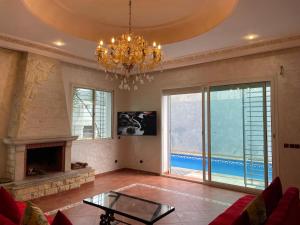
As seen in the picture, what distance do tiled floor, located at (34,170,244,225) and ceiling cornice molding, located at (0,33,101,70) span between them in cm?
288

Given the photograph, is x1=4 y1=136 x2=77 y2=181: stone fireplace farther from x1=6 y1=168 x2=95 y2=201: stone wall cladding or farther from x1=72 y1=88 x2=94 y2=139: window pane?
x1=72 y1=88 x2=94 y2=139: window pane

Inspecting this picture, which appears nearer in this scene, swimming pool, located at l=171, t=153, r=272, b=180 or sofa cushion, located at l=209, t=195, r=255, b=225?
sofa cushion, located at l=209, t=195, r=255, b=225

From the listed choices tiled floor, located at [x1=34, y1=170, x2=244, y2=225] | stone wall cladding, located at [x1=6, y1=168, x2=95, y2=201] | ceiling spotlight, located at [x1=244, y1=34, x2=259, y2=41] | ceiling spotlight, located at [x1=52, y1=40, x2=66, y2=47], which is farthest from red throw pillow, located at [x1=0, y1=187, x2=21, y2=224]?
ceiling spotlight, located at [x1=244, y1=34, x2=259, y2=41]

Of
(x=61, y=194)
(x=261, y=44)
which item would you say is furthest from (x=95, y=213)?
(x=261, y=44)

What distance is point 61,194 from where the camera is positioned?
14.5ft

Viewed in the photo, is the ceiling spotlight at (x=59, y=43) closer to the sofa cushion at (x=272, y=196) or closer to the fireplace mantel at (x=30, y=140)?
the fireplace mantel at (x=30, y=140)

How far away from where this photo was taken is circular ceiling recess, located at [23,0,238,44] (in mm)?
3289

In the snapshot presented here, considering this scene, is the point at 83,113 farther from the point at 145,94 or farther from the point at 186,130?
the point at 186,130

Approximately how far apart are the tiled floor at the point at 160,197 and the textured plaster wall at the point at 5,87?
4.39 feet

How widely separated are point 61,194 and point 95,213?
4.13ft

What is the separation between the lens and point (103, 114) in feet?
20.3

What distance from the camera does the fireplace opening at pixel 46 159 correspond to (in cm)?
463

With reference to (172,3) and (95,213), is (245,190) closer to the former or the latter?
(95,213)

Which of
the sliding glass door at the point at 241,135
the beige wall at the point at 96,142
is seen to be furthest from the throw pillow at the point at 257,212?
the beige wall at the point at 96,142
